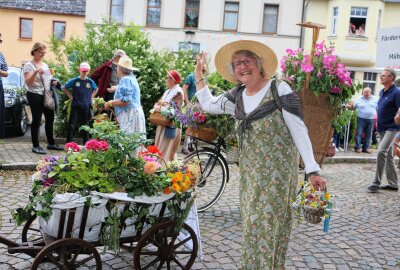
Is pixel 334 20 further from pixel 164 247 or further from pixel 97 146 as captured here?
pixel 97 146

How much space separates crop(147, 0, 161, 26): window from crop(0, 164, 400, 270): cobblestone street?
22510 mm

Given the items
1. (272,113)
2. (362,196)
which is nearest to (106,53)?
(362,196)

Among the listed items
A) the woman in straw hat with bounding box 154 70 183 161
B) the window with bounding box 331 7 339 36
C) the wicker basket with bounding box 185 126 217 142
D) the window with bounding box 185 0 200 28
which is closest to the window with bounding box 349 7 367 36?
the window with bounding box 331 7 339 36

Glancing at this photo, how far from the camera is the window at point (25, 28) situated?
32.2 m

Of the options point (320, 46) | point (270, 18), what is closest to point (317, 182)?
Answer: point (320, 46)

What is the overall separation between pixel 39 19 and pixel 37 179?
3163 cm

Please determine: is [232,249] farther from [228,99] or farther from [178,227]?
[228,99]

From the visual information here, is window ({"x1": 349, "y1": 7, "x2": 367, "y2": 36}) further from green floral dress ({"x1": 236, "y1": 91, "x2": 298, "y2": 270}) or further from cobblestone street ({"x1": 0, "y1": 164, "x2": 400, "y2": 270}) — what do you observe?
green floral dress ({"x1": 236, "y1": 91, "x2": 298, "y2": 270})

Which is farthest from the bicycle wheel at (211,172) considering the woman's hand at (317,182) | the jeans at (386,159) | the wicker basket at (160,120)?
the jeans at (386,159)

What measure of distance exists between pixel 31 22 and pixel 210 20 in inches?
536

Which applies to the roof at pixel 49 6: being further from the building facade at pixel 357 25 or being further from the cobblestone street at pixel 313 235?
the cobblestone street at pixel 313 235

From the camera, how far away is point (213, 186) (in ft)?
→ 20.1

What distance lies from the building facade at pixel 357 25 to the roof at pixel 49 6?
16.3 meters

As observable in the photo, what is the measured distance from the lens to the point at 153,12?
28.2 metres
